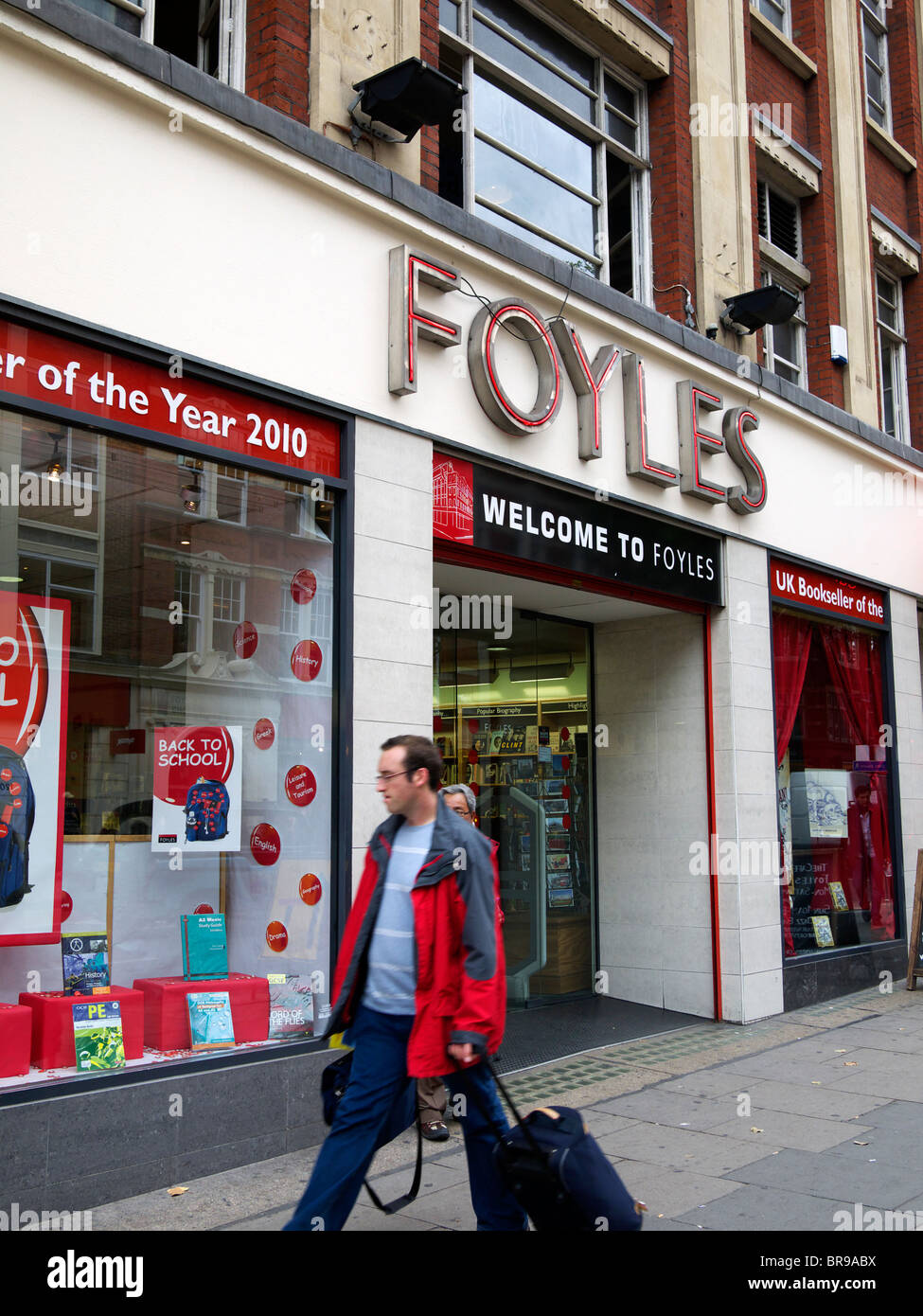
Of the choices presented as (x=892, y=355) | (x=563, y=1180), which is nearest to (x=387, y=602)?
(x=563, y=1180)

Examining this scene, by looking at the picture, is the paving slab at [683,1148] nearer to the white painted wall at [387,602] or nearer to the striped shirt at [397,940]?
the white painted wall at [387,602]

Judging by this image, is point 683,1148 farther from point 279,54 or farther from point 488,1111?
point 279,54

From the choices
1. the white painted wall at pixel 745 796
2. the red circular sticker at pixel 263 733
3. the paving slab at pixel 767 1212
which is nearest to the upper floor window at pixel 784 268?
the white painted wall at pixel 745 796

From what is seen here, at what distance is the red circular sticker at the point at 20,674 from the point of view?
5445mm

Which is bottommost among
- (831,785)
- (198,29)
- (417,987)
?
(417,987)

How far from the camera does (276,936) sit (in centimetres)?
652

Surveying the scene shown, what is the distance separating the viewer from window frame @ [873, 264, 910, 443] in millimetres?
14695

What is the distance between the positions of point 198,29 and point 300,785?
4503 mm

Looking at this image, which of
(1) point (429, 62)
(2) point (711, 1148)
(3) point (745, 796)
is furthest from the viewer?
(3) point (745, 796)

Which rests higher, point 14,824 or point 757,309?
point 757,309

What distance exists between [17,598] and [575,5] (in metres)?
7.22

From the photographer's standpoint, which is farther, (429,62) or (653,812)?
(653,812)

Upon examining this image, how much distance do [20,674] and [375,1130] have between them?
9.22 ft

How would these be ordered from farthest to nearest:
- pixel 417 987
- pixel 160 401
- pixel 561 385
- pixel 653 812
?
1. pixel 653 812
2. pixel 561 385
3. pixel 160 401
4. pixel 417 987
